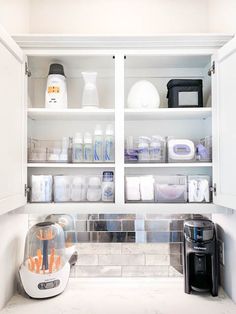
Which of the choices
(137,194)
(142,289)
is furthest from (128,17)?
A: (142,289)

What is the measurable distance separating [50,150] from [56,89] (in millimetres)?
343

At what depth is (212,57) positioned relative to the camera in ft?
4.55

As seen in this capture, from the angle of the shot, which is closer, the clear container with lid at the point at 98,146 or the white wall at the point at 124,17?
the clear container with lid at the point at 98,146

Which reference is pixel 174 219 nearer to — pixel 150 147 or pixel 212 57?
pixel 150 147

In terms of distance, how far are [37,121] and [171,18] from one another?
1.10 meters

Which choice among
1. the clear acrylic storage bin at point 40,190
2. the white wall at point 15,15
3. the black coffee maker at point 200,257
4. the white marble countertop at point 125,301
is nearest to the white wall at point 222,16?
the black coffee maker at point 200,257

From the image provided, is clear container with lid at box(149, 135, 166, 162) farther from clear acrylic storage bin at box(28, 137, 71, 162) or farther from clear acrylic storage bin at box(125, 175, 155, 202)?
clear acrylic storage bin at box(28, 137, 71, 162)

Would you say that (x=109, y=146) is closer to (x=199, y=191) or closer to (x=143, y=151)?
(x=143, y=151)

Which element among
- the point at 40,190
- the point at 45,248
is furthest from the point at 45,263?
the point at 40,190

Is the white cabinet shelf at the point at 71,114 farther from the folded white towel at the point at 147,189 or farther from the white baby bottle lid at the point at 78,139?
the folded white towel at the point at 147,189

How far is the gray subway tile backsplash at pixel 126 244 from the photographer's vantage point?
1633 mm

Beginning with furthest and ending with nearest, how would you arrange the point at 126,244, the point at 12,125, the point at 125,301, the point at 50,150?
the point at 126,244, the point at 50,150, the point at 125,301, the point at 12,125

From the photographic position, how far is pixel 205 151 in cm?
142

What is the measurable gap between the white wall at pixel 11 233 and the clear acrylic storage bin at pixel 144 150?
2.38 ft
